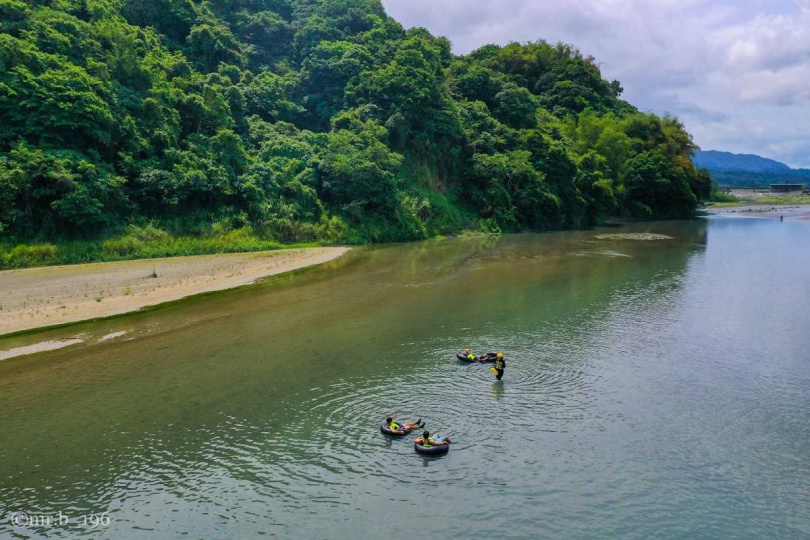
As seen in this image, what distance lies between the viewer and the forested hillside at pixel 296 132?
43531 mm

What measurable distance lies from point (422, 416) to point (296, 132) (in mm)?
58795

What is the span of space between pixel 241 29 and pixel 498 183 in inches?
1990

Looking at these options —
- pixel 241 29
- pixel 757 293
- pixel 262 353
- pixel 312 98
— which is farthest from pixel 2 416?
pixel 241 29

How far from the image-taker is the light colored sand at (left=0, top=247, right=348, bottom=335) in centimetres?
2861

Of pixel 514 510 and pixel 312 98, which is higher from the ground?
pixel 312 98

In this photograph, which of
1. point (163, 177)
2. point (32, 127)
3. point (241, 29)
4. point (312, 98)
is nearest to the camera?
point (32, 127)

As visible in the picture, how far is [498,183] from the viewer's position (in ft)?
255

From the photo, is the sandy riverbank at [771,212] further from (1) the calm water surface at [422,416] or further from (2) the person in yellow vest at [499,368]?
(2) the person in yellow vest at [499,368]

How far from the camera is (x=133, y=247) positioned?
4525 centimetres

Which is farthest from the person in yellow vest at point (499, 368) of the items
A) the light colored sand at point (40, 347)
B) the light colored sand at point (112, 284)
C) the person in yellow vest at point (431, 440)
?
the light colored sand at point (112, 284)

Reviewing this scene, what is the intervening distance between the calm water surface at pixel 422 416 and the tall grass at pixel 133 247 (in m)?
15.8

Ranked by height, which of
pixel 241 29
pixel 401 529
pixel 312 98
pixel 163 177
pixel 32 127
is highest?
pixel 241 29

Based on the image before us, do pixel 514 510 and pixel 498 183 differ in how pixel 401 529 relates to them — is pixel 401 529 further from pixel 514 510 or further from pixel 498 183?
pixel 498 183

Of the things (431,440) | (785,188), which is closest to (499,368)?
(431,440)
